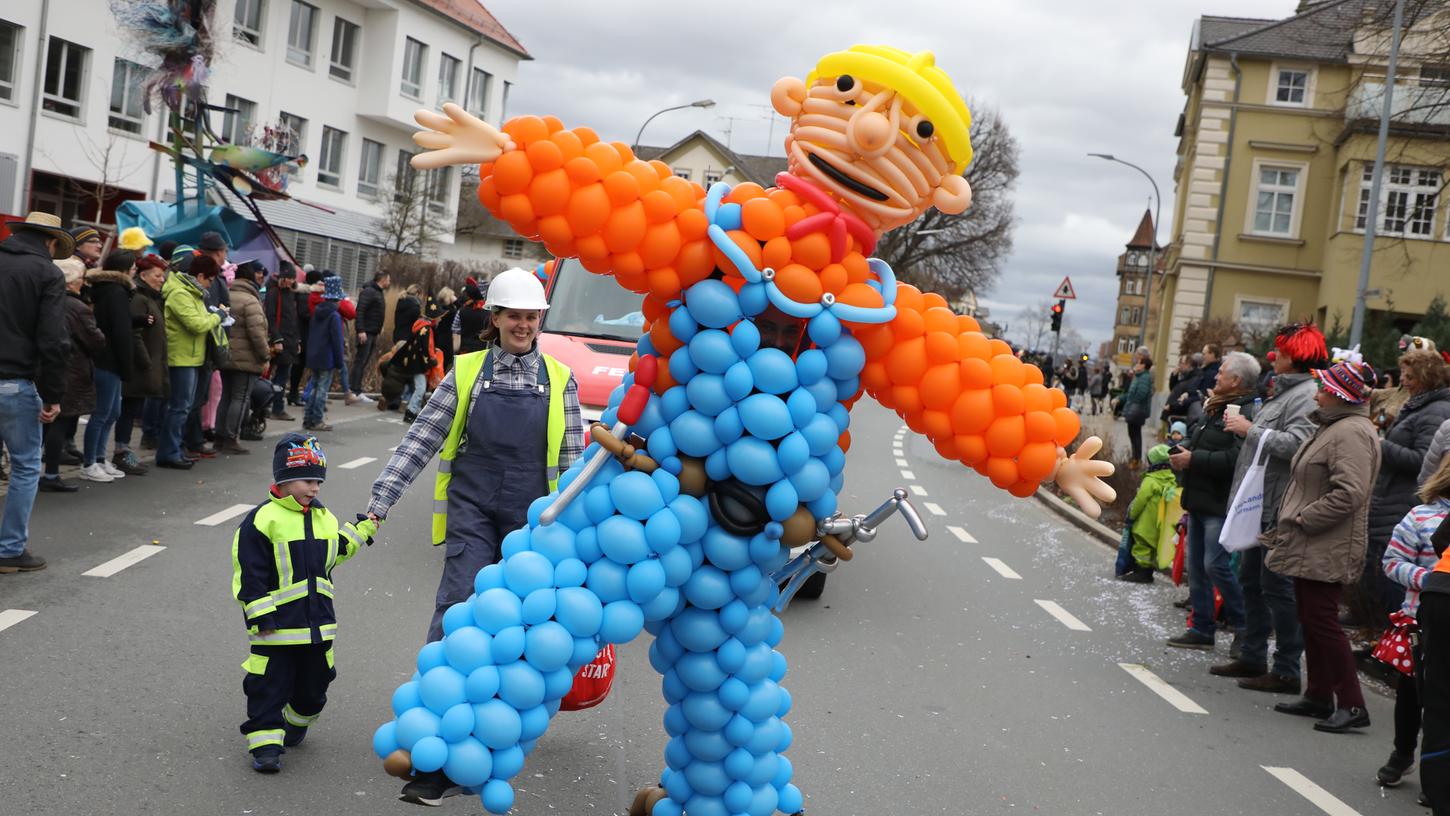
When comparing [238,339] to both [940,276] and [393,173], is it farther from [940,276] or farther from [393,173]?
[940,276]

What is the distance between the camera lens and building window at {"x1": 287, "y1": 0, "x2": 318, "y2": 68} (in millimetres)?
38906

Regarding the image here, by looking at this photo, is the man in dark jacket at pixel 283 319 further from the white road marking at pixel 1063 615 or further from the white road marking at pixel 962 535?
the white road marking at pixel 1063 615

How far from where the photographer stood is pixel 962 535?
41.7 feet

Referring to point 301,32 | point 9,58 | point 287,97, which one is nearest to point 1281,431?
point 9,58

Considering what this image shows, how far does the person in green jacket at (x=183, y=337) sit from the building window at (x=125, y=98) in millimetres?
23315

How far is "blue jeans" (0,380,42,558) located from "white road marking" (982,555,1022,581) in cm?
707

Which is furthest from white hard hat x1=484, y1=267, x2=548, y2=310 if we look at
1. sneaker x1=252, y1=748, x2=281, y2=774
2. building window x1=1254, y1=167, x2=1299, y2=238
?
building window x1=1254, y1=167, x2=1299, y2=238

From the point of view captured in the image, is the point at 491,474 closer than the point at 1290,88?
Yes

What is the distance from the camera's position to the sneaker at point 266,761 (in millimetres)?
4574

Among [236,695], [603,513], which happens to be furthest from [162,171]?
[603,513]

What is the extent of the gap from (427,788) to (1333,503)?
5033 mm

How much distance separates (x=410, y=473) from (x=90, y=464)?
22.6 feet

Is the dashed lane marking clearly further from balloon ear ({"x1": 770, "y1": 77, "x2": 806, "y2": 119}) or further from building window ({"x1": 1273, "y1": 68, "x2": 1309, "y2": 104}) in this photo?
building window ({"x1": 1273, "y1": 68, "x2": 1309, "y2": 104})

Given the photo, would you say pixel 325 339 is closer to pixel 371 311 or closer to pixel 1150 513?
pixel 371 311
